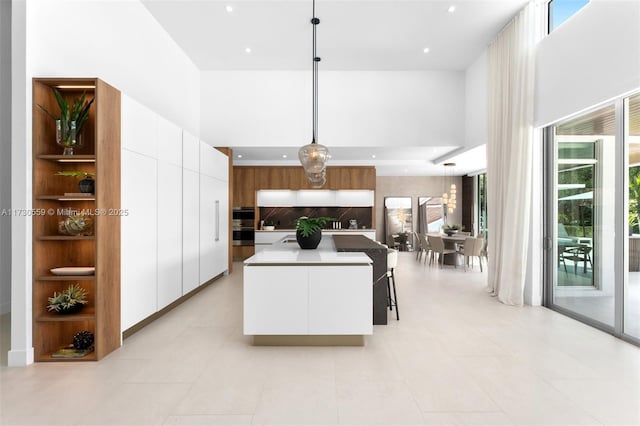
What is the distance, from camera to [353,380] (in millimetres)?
2703

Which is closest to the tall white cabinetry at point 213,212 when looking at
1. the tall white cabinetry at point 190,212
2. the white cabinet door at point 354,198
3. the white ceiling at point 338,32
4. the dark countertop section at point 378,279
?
the tall white cabinetry at point 190,212

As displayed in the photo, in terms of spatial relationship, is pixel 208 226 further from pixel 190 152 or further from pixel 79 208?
pixel 79 208

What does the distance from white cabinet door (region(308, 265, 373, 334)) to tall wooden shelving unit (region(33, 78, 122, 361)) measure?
1.95 metres

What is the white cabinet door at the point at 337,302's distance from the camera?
336cm

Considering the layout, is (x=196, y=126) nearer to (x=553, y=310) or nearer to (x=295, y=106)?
(x=295, y=106)

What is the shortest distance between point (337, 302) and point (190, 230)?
294 cm

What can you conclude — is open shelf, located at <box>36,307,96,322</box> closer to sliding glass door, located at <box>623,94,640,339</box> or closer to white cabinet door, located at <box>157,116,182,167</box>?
white cabinet door, located at <box>157,116,182,167</box>

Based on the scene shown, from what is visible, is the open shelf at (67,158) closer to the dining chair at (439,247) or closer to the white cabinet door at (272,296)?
the white cabinet door at (272,296)

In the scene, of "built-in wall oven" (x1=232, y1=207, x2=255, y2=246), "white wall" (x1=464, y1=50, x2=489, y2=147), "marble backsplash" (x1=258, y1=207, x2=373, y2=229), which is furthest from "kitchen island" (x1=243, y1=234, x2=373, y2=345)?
"marble backsplash" (x1=258, y1=207, x2=373, y2=229)

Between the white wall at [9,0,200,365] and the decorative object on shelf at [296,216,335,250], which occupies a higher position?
the white wall at [9,0,200,365]

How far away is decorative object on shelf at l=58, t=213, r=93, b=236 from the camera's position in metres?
3.16

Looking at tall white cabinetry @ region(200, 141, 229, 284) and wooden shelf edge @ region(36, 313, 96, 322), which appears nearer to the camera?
wooden shelf edge @ region(36, 313, 96, 322)

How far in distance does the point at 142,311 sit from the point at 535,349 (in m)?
4.15

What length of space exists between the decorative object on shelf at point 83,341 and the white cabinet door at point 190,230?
172cm
